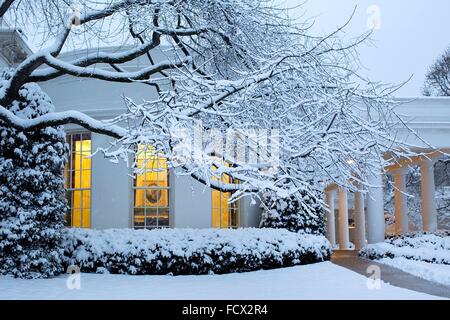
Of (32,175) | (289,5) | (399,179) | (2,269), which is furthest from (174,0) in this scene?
(399,179)

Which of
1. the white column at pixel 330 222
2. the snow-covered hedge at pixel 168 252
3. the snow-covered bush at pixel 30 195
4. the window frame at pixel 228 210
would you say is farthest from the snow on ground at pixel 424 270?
the white column at pixel 330 222

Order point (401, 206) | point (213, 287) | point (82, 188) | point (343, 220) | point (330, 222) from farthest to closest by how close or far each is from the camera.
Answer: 1. point (330, 222)
2. point (343, 220)
3. point (401, 206)
4. point (82, 188)
5. point (213, 287)

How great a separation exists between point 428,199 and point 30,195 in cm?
1496

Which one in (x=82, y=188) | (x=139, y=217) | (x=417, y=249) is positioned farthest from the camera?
(x=417, y=249)

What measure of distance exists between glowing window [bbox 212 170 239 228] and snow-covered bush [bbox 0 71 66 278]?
220 inches

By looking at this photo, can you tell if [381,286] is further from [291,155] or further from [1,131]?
[1,131]

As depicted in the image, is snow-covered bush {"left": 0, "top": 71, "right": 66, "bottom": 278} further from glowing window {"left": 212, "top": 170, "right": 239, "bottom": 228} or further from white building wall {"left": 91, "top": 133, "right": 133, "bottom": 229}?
glowing window {"left": 212, "top": 170, "right": 239, "bottom": 228}

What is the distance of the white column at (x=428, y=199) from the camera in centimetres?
1964

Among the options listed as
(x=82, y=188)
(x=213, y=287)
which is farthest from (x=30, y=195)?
(x=82, y=188)

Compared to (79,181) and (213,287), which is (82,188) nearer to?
(79,181)

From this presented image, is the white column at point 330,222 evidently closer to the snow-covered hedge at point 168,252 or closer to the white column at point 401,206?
the white column at point 401,206

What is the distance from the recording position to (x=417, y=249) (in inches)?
591

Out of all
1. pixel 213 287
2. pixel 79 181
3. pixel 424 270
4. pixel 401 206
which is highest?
pixel 79 181
